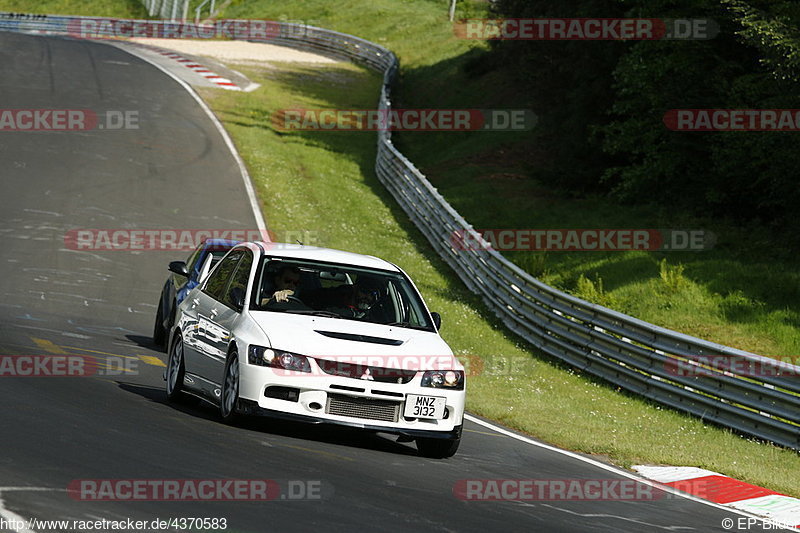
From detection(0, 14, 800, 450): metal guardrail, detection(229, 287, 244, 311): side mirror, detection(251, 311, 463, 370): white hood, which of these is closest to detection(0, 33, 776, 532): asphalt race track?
detection(251, 311, 463, 370): white hood

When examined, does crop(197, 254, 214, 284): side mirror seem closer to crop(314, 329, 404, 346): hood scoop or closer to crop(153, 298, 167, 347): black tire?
crop(153, 298, 167, 347): black tire

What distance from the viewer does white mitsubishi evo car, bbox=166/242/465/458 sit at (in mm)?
9297

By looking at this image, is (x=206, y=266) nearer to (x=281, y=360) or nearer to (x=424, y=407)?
(x=281, y=360)

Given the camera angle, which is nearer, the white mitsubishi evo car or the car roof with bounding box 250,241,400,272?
the white mitsubishi evo car

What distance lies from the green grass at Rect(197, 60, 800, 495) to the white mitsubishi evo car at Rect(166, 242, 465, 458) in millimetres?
2278

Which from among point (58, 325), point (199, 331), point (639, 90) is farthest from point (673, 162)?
point (199, 331)

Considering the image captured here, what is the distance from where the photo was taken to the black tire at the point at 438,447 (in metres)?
9.85

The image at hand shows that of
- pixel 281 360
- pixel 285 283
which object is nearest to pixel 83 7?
Result: pixel 285 283

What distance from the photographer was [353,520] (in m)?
6.79

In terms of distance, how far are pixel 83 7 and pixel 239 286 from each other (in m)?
76.5

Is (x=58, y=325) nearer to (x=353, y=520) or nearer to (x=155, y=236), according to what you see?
(x=155, y=236)

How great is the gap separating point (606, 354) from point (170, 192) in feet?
44.2

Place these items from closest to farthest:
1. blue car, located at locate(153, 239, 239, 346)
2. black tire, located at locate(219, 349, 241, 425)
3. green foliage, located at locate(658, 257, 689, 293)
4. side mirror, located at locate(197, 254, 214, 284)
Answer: black tire, located at locate(219, 349, 241, 425)
side mirror, located at locate(197, 254, 214, 284)
blue car, located at locate(153, 239, 239, 346)
green foliage, located at locate(658, 257, 689, 293)

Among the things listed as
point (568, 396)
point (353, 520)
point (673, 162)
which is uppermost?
point (673, 162)
